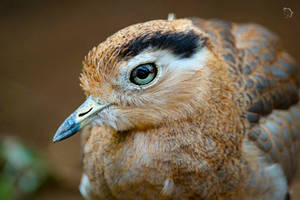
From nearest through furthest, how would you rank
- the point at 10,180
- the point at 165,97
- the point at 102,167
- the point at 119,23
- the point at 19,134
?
the point at 165,97, the point at 102,167, the point at 10,180, the point at 19,134, the point at 119,23

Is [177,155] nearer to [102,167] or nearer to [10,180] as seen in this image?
[102,167]

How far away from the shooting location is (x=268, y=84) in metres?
3.40

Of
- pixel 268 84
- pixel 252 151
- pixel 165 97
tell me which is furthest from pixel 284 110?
pixel 165 97

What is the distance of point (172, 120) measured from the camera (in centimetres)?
272

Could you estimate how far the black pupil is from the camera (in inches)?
99.7

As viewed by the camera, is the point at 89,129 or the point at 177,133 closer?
the point at 177,133

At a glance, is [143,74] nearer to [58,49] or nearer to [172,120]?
[172,120]

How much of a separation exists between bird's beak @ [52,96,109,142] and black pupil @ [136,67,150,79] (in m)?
0.29

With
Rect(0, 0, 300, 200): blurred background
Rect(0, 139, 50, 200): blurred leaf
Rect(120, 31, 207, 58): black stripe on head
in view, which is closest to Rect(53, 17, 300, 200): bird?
Rect(120, 31, 207, 58): black stripe on head

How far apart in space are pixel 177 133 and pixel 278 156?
3.79ft

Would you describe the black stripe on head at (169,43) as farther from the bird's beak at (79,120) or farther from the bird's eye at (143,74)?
the bird's beak at (79,120)

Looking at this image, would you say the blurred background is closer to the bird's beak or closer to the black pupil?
the bird's beak

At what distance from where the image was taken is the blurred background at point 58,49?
5.59 m

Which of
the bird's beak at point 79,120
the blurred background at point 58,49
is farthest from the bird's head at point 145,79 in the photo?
the blurred background at point 58,49
